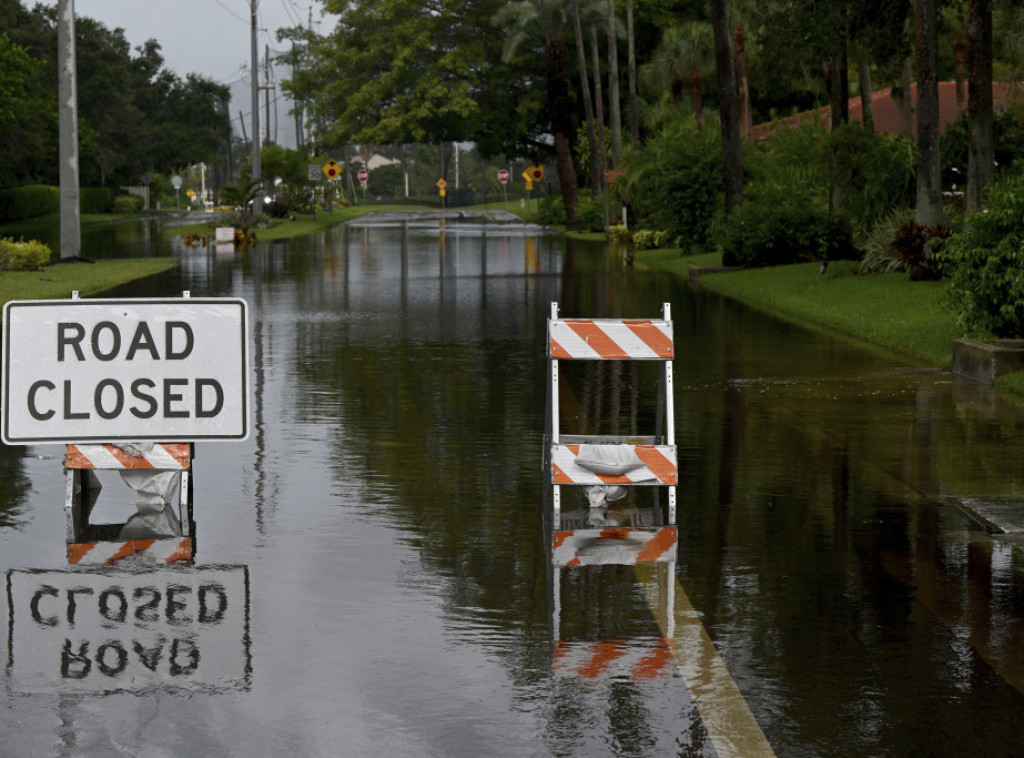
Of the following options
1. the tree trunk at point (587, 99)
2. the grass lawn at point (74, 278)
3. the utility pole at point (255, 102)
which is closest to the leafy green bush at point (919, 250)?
the grass lawn at point (74, 278)

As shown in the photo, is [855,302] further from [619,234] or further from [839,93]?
[619,234]

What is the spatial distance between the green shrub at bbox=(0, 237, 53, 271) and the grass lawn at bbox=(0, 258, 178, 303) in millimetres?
291

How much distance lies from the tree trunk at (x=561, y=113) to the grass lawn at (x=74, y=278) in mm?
37144

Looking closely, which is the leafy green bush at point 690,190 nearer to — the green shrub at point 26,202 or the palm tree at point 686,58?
the palm tree at point 686,58

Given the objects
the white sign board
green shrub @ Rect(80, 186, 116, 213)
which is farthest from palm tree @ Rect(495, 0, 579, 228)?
the white sign board

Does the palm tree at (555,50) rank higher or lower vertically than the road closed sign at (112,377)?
higher

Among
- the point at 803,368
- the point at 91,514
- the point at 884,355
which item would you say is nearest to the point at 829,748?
the point at 91,514

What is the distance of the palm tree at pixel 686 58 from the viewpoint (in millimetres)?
70500

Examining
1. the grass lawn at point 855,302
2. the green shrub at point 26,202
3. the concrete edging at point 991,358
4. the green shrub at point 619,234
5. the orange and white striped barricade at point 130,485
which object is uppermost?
the green shrub at point 26,202

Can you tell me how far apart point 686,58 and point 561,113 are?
8431 millimetres

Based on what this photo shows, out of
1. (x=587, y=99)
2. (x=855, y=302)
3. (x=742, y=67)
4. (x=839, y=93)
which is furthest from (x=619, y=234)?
(x=855, y=302)

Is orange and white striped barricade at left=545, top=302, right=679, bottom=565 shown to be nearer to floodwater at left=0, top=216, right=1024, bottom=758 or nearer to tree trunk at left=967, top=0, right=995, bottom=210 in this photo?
floodwater at left=0, top=216, right=1024, bottom=758

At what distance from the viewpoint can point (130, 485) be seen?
988 cm

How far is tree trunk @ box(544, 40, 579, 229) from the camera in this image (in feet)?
250
